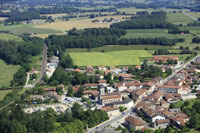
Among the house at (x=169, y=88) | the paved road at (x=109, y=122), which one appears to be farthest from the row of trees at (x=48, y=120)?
the house at (x=169, y=88)

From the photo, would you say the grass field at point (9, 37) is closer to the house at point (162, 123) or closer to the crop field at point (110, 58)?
the crop field at point (110, 58)

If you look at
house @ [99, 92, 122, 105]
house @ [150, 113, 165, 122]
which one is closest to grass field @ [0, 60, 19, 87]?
house @ [99, 92, 122, 105]

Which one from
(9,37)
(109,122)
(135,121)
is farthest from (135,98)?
(9,37)

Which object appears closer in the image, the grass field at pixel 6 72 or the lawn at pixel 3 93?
the lawn at pixel 3 93

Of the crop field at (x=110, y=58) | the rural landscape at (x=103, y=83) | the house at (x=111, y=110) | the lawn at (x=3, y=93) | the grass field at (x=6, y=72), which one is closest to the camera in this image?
the rural landscape at (x=103, y=83)

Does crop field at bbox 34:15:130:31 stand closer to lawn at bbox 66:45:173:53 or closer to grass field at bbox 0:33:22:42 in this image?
grass field at bbox 0:33:22:42

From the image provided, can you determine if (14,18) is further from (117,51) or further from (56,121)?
(56,121)
